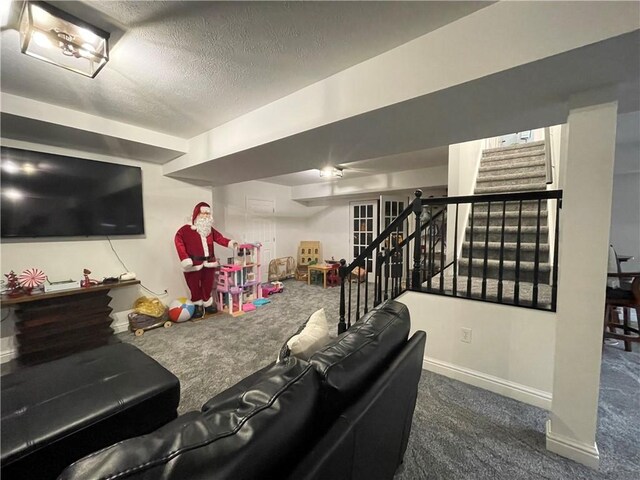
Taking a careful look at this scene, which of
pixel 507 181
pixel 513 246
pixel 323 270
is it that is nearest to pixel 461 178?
pixel 507 181

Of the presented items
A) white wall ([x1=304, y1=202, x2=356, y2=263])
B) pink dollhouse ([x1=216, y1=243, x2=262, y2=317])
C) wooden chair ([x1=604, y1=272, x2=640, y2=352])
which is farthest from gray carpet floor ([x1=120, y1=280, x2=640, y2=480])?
white wall ([x1=304, y1=202, x2=356, y2=263])

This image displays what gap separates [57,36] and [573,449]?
351cm

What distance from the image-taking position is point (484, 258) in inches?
83.2

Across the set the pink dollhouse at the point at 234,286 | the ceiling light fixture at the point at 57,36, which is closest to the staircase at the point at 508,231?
the pink dollhouse at the point at 234,286

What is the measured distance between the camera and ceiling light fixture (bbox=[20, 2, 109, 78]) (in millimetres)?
1214

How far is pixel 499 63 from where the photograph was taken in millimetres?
1169

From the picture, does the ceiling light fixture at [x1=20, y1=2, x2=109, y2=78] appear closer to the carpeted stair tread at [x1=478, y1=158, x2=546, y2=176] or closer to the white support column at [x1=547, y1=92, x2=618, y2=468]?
the white support column at [x1=547, y1=92, x2=618, y2=468]

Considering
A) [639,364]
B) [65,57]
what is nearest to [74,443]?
[65,57]

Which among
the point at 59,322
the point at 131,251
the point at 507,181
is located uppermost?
the point at 507,181

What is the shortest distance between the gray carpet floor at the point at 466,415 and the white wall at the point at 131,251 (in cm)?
77

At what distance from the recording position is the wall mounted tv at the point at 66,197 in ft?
7.84

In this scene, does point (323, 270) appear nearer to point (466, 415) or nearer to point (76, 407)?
point (466, 415)

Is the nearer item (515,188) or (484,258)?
(484,258)

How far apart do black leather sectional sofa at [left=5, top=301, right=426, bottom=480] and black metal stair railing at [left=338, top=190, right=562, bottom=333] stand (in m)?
1.07
